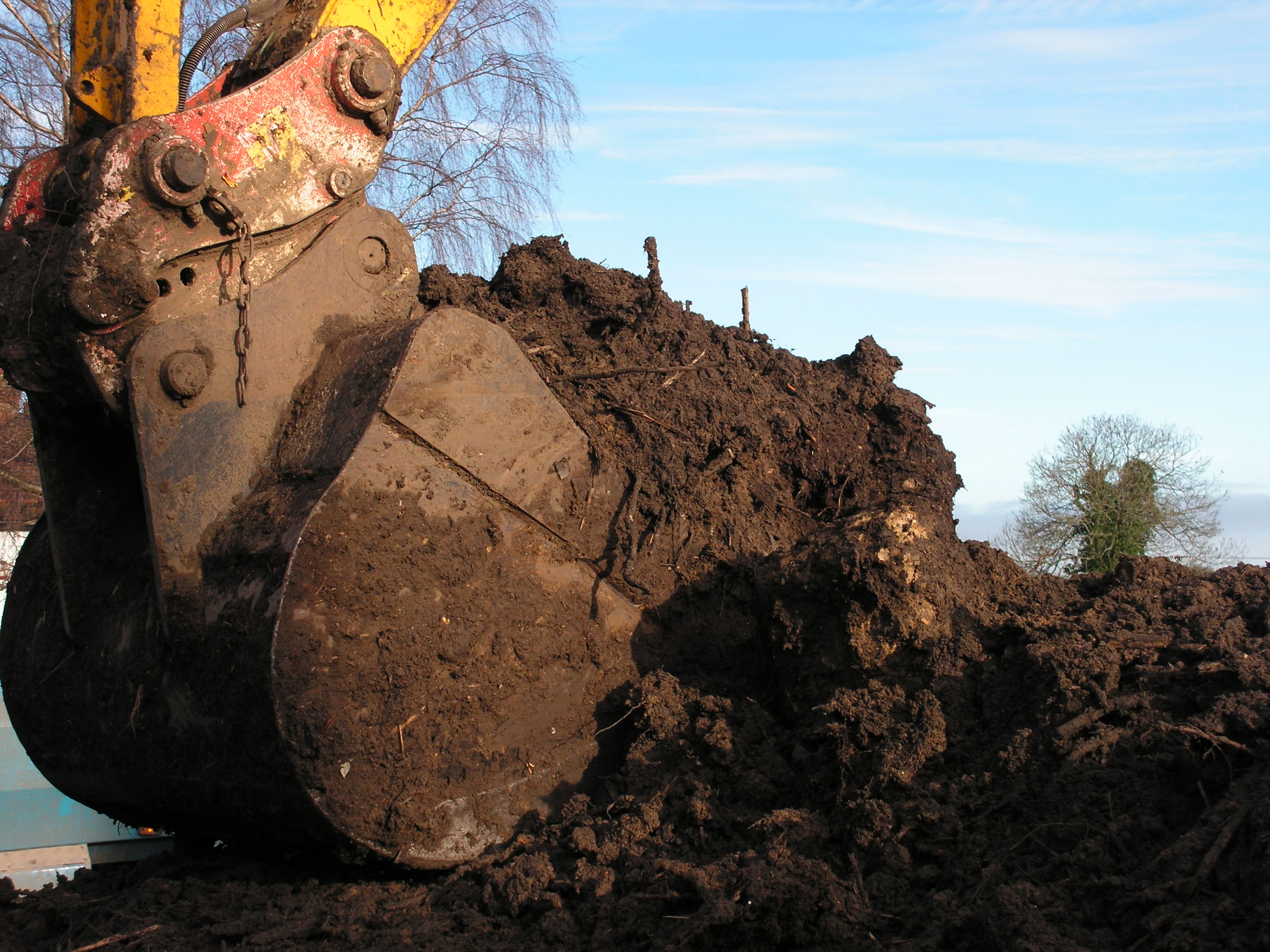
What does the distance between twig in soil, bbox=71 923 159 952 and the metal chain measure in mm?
1739

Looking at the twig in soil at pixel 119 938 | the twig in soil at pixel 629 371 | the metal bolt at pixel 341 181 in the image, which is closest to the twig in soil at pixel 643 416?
the twig in soil at pixel 629 371

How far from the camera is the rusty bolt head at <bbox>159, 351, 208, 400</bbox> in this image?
375cm

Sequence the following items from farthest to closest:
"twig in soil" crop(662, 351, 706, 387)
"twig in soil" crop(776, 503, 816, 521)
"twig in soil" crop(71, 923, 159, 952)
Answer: "twig in soil" crop(776, 503, 816, 521)
"twig in soil" crop(662, 351, 706, 387)
"twig in soil" crop(71, 923, 159, 952)

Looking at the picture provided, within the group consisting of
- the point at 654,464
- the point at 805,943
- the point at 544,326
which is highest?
the point at 544,326

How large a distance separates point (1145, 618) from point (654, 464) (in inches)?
76.0

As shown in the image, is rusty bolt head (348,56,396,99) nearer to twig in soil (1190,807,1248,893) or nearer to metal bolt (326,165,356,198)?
metal bolt (326,165,356,198)

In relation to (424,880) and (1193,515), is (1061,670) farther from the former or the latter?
(1193,515)

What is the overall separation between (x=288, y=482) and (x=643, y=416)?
1538mm

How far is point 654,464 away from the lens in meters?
4.57

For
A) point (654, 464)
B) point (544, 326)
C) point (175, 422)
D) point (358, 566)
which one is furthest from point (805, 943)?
point (544, 326)

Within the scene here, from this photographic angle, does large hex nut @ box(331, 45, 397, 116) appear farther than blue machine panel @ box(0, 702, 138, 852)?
No

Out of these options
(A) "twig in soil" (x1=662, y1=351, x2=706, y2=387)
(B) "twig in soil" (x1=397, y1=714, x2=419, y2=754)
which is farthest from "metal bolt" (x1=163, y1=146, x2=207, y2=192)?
(A) "twig in soil" (x1=662, y1=351, x2=706, y2=387)

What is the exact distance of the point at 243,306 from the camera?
155 inches

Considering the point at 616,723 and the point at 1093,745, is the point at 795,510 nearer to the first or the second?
the point at 616,723
